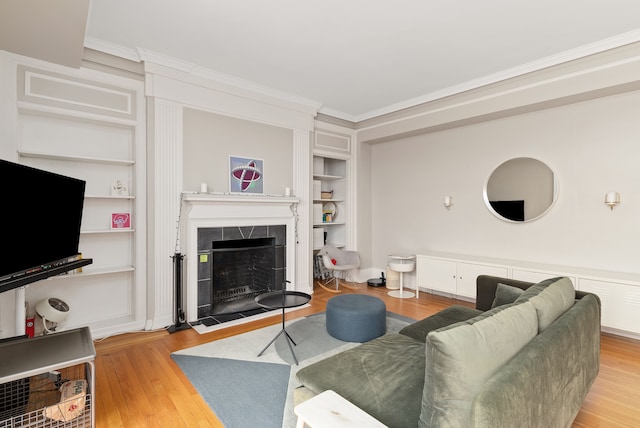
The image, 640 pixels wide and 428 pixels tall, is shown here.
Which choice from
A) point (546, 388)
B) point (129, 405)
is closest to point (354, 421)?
point (546, 388)

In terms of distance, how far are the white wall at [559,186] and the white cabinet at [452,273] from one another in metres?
0.40

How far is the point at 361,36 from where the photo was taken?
2984 mm

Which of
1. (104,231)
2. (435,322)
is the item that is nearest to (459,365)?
(435,322)

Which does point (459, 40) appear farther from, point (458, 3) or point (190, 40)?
point (190, 40)

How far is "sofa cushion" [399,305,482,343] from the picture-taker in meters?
2.44

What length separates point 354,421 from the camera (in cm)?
119

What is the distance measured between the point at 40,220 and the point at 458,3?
331 cm

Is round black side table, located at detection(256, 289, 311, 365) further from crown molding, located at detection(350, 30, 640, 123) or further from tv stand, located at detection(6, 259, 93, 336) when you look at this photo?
crown molding, located at detection(350, 30, 640, 123)

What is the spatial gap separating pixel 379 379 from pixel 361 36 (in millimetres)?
2843

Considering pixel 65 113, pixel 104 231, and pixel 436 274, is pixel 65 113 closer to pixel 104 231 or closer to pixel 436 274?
pixel 104 231

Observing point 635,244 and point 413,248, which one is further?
point 413,248

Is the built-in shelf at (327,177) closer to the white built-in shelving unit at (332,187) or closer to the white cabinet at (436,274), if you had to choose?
the white built-in shelving unit at (332,187)

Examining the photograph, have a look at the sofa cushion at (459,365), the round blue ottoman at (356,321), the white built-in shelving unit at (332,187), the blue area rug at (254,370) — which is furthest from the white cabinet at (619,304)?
the white built-in shelving unit at (332,187)

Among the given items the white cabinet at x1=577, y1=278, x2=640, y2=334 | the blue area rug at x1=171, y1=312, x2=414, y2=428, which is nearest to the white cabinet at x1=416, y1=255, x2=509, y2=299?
the white cabinet at x1=577, y1=278, x2=640, y2=334
